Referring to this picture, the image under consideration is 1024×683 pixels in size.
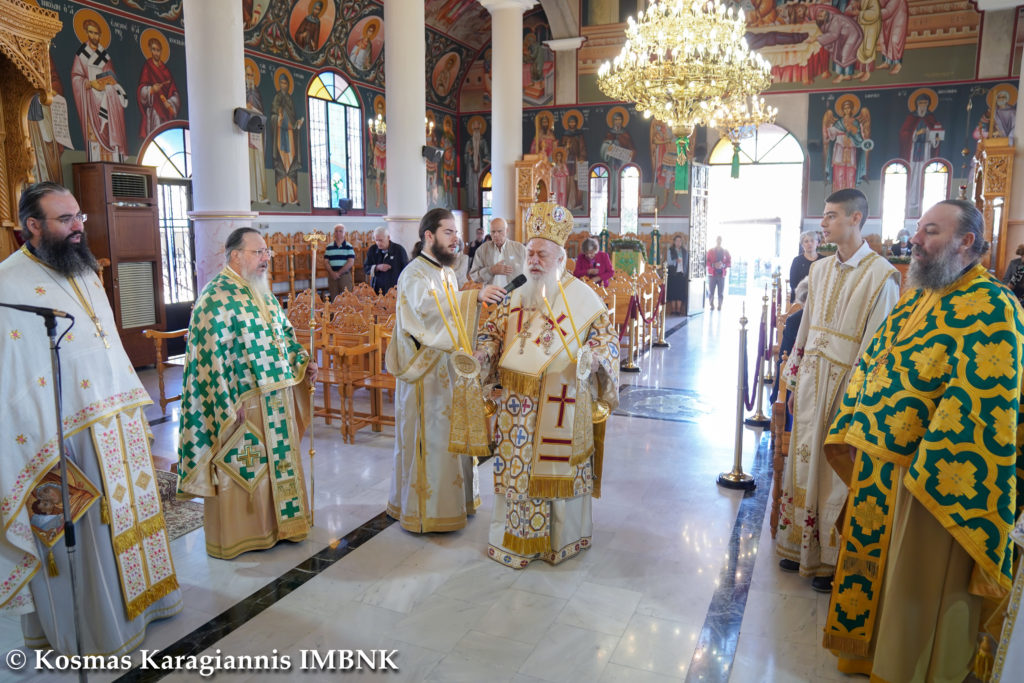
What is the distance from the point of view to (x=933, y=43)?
16.1 metres

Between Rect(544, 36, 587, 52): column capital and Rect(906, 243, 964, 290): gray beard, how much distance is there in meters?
16.9

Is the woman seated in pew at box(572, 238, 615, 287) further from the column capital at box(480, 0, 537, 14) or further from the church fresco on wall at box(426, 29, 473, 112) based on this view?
the church fresco on wall at box(426, 29, 473, 112)

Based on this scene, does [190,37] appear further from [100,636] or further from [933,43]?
[933,43]

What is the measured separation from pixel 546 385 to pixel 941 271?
1.86 metres

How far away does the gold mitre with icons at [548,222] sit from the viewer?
3744 mm

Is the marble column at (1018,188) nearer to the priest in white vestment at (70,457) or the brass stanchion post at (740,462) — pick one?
the brass stanchion post at (740,462)

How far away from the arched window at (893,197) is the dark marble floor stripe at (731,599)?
1393cm

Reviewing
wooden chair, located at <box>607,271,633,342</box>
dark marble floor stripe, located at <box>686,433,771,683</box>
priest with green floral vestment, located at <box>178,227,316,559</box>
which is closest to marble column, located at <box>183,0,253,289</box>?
priest with green floral vestment, located at <box>178,227,316,559</box>

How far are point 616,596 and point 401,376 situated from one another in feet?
5.54

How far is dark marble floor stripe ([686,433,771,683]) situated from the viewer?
3.09m

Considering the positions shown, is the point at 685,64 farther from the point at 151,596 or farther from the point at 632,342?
the point at 151,596

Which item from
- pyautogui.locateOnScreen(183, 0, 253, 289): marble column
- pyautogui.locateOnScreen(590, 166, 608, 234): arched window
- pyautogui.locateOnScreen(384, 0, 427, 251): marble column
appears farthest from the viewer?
pyautogui.locateOnScreen(590, 166, 608, 234): arched window

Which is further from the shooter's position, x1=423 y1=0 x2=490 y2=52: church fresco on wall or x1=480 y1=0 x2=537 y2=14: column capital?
x1=423 y1=0 x2=490 y2=52: church fresco on wall

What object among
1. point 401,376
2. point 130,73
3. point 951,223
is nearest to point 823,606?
point 951,223
